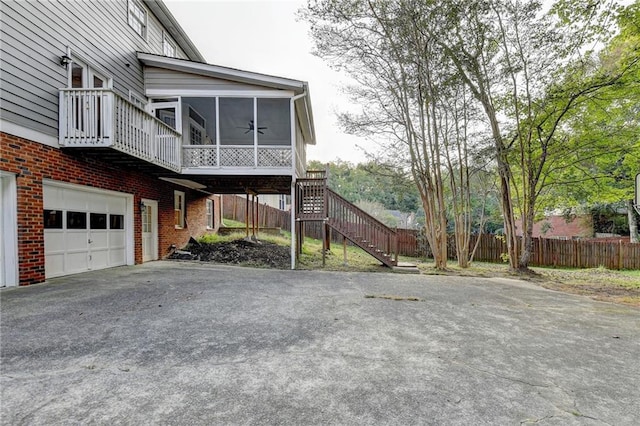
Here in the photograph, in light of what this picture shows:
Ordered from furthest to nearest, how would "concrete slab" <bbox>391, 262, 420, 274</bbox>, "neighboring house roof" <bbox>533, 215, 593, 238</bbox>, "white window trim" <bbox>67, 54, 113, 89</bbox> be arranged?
"neighboring house roof" <bbox>533, 215, 593, 238</bbox>
"concrete slab" <bbox>391, 262, 420, 274</bbox>
"white window trim" <bbox>67, 54, 113, 89</bbox>

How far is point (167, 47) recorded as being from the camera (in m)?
11.5

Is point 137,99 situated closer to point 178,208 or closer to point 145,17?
point 145,17

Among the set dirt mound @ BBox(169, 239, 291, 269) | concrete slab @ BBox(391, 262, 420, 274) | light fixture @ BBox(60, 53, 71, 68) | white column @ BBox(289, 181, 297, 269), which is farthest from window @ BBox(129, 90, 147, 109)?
concrete slab @ BBox(391, 262, 420, 274)

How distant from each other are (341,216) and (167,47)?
9132mm

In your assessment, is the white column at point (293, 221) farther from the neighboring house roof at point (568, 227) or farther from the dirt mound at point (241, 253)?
the neighboring house roof at point (568, 227)

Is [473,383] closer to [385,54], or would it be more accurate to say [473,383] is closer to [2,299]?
[2,299]

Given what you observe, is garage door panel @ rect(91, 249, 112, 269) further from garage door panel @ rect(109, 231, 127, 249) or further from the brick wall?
the brick wall

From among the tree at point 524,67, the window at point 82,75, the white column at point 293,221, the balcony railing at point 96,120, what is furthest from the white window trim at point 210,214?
the tree at point 524,67

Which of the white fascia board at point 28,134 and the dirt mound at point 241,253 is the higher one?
the white fascia board at point 28,134

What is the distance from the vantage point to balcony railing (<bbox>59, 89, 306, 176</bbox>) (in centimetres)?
619

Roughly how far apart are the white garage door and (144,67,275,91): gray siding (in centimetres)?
354

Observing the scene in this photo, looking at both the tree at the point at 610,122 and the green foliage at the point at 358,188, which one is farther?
the green foliage at the point at 358,188

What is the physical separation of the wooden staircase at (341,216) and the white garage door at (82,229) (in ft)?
16.6

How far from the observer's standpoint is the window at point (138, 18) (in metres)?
9.09
